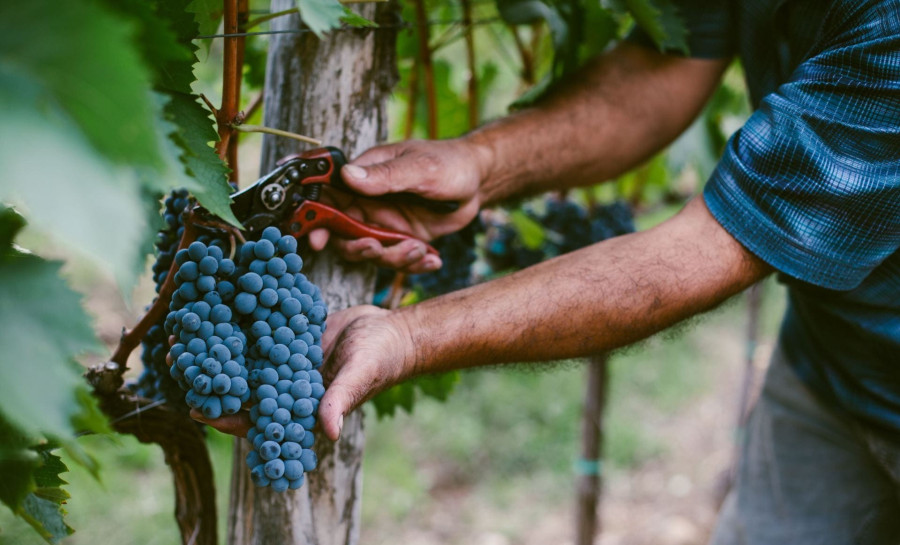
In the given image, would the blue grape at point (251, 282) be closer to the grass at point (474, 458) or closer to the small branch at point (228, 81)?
the small branch at point (228, 81)

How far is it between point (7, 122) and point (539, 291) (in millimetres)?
769

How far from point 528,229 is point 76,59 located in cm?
156

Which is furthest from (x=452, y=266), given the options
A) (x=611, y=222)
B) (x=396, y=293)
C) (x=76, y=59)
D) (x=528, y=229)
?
(x=76, y=59)

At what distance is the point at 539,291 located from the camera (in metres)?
1.07

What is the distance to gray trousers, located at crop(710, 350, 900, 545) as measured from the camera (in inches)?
58.6

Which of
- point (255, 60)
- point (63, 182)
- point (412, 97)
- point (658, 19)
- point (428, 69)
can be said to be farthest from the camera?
point (412, 97)

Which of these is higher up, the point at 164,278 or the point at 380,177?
the point at 380,177

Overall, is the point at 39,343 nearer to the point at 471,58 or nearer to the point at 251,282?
the point at 251,282

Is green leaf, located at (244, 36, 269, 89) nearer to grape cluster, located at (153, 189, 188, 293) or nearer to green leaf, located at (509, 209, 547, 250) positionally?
grape cluster, located at (153, 189, 188, 293)

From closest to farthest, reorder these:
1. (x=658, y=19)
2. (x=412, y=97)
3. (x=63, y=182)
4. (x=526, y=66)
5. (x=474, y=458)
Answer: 1. (x=63, y=182)
2. (x=658, y=19)
3. (x=412, y=97)
4. (x=526, y=66)
5. (x=474, y=458)

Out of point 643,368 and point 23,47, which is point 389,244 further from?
point 643,368

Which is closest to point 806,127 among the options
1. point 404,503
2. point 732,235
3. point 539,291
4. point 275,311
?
point 732,235

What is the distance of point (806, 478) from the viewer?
167 cm

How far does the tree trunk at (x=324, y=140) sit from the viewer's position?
108cm
